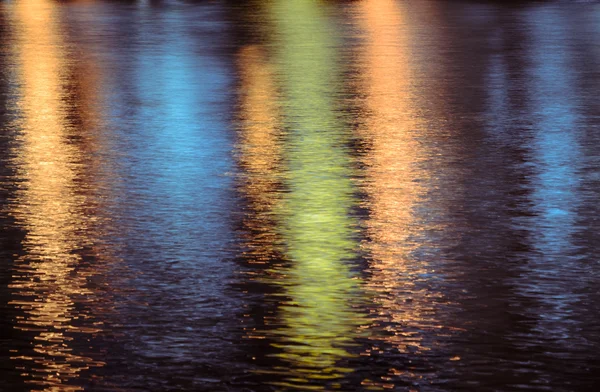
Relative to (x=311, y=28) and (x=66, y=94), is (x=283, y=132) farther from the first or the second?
(x=311, y=28)

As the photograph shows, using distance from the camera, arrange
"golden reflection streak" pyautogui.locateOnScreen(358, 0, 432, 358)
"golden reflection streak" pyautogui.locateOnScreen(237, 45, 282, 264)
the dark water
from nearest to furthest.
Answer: the dark water
"golden reflection streak" pyautogui.locateOnScreen(358, 0, 432, 358)
"golden reflection streak" pyautogui.locateOnScreen(237, 45, 282, 264)

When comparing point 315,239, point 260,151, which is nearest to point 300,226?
point 315,239

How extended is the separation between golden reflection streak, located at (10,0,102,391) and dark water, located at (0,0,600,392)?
0.06 feet

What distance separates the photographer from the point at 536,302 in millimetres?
5688

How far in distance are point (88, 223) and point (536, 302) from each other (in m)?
2.56

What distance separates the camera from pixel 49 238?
275 inches

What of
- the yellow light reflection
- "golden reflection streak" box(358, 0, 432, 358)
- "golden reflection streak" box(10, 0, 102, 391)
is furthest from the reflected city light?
"golden reflection streak" box(10, 0, 102, 391)

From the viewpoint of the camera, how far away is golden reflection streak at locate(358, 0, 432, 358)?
18.2ft

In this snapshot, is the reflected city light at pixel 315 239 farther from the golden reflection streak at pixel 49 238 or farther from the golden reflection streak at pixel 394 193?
the golden reflection streak at pixel 49 238

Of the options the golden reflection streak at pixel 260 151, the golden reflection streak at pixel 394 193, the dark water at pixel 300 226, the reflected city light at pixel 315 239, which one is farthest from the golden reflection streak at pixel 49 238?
the golden reflection streak at pixel 394 193

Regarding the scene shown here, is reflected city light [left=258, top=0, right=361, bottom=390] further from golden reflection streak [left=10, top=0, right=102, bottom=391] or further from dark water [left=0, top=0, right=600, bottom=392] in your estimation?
golden reflection streak [left=10, top=0, right=102, bottom=391]

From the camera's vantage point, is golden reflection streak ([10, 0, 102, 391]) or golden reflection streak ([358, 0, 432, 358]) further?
golden reflection streak ([358, 0, 432, 358])

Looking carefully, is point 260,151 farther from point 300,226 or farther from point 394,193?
point 300,226

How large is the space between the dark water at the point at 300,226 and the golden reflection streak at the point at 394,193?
0.02m
